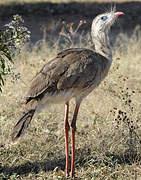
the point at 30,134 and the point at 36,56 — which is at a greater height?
the point at 36,56

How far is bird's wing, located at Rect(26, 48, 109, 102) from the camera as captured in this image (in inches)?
148

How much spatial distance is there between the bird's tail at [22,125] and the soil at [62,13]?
28.6ft

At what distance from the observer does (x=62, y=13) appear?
45.7ft

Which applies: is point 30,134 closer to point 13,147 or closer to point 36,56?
point 13,147

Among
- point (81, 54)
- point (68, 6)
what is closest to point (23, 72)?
point (81, 54)

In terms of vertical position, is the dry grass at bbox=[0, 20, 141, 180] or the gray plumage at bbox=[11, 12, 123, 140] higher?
the gray plumage at bbox=[11, 12, 123, 140]

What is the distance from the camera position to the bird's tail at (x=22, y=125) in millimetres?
3697

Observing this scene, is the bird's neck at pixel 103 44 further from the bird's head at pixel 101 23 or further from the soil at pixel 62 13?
the soil at pixel 62 13

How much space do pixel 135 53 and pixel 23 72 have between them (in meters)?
2.50

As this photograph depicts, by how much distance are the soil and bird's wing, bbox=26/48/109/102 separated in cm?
845

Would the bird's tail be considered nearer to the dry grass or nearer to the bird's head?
the dry grass

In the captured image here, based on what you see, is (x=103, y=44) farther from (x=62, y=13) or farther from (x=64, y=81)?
(x=62, y=13)

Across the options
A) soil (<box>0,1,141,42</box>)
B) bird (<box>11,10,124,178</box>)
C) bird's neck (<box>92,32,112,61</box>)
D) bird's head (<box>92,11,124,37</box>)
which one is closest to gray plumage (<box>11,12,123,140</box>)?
bird (<box>11,10,124,178</box>)

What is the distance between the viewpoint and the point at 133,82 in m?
6.85
